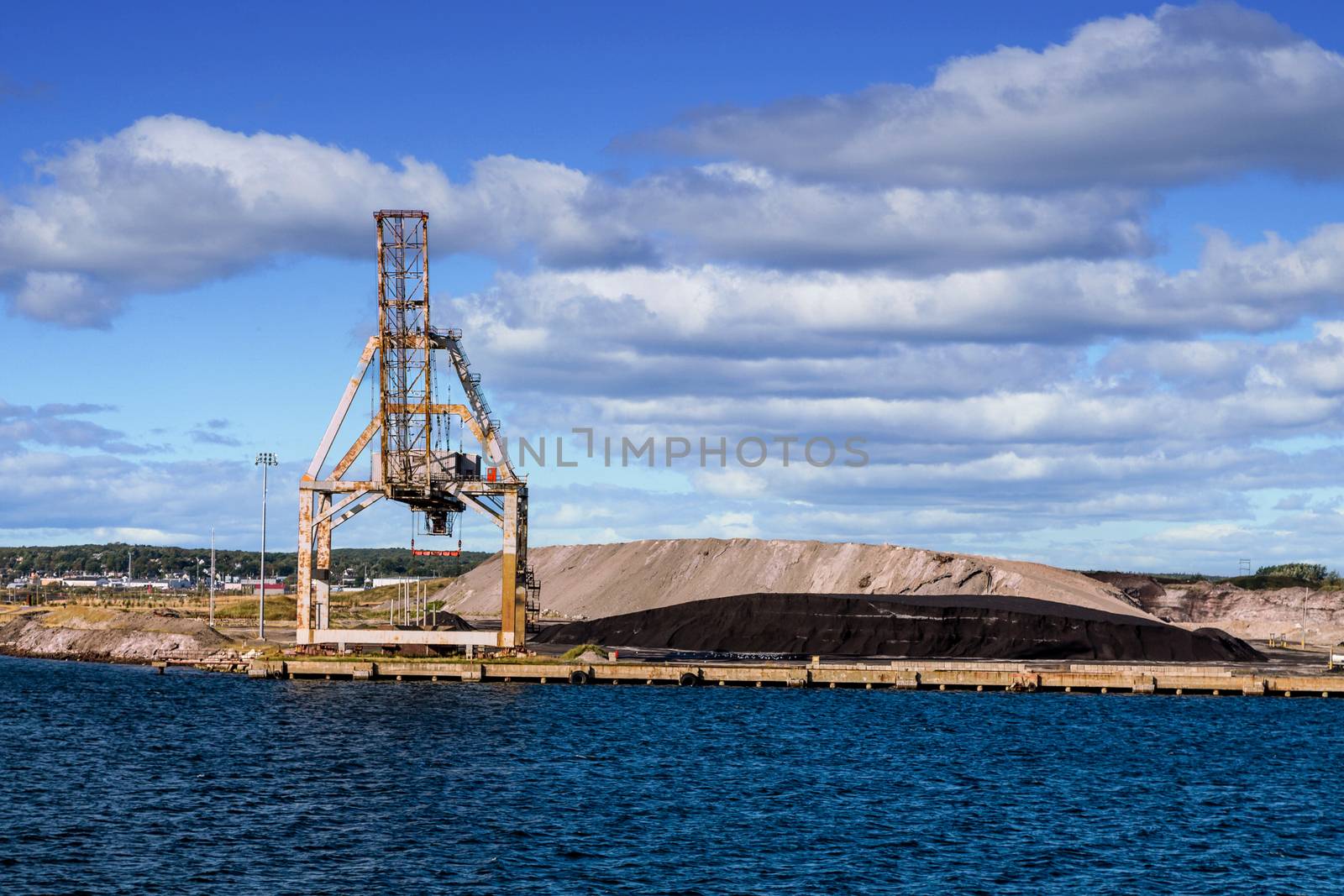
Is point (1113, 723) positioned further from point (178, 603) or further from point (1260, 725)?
point (178, 603)

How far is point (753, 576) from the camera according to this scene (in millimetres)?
156375

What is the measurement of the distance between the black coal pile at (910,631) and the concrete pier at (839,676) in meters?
16.7

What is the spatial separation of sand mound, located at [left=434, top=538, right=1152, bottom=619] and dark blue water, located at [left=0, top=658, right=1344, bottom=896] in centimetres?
5462

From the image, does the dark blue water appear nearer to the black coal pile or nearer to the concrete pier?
the concrete pier

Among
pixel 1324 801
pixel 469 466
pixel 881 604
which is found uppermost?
pixel 469 466

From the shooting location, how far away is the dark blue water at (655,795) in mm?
38219

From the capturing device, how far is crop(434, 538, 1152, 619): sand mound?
452ft

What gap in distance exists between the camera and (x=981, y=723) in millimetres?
73125

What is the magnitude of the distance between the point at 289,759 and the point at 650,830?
19.0 metres

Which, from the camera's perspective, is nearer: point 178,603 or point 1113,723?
point 1113,723

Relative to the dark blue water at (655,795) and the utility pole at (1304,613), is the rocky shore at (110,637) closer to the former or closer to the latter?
the dark blue water at (655,795)

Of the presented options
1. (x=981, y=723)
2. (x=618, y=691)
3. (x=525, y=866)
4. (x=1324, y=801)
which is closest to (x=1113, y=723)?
(x=981, y=723)

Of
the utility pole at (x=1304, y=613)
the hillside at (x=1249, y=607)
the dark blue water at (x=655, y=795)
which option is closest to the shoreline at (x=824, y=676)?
the dark blue water at (x=655, y=795)

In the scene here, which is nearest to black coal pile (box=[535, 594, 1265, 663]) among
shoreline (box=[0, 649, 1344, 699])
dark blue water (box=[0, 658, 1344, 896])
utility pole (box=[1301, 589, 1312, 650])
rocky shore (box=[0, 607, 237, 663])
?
shoreline (box=[0, 649, 1344, 699])
